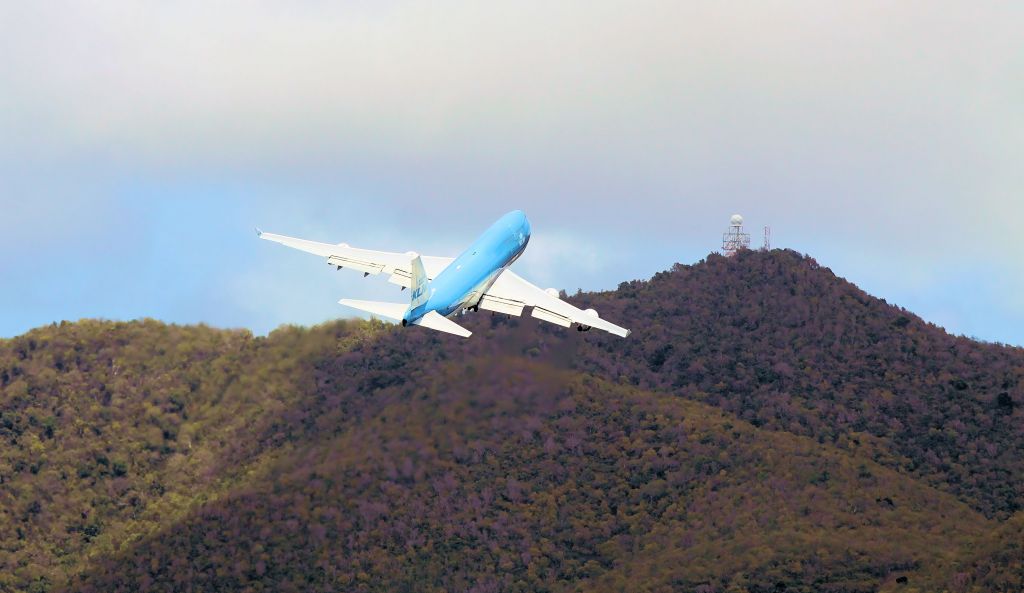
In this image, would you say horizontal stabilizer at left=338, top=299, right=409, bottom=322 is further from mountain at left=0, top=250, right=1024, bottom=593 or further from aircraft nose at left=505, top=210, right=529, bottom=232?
mountain at left=0, top=250, right=1024, bottom=593

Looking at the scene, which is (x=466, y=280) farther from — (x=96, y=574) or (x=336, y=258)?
(x=96, y=574)

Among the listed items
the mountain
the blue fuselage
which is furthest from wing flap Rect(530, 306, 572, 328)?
the mountain

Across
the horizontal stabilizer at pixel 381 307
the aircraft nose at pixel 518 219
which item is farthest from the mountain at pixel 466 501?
the horizontal stabilizer at pixel 381 307

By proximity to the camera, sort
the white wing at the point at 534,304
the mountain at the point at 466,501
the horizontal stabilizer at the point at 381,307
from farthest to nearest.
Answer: the mountain at the point at 466,501, the white wing at the point at 534,304, the horizontal stabilizer at the point at 381,307

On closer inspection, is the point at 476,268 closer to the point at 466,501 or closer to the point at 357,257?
the point at 357,257

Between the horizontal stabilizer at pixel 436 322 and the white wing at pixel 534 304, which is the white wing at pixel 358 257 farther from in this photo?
the horizontal stabilizer at pixel 436 322

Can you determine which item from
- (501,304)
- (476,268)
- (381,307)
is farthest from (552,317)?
(381,307)

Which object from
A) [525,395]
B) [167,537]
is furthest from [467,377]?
[167,537]
